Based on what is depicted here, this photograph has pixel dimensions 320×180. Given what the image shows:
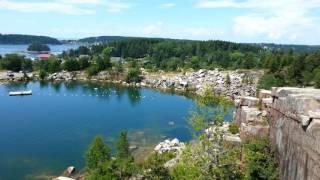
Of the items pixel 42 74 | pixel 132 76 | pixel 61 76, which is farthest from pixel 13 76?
pixel 132 76

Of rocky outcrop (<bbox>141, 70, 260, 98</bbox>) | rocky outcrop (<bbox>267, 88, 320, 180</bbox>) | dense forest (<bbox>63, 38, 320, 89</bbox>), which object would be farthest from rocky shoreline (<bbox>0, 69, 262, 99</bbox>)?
rocky outcrop (<bbox>267, 88, 320, 180</bbox>)

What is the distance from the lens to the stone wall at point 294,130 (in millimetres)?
15954

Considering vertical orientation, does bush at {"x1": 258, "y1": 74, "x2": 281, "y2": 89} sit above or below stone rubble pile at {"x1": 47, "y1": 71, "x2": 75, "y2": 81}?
above

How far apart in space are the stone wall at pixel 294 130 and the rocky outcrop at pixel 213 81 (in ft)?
187

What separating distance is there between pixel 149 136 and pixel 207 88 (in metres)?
25.2

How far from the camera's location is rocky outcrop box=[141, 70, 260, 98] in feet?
282

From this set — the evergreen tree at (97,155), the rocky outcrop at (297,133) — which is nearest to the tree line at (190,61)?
the evergreen tree at (97,155)

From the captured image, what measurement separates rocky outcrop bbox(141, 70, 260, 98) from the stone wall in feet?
187

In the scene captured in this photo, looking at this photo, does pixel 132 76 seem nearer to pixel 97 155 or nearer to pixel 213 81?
pixel 213 81

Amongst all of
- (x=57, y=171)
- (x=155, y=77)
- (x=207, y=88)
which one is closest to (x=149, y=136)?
(x=57, y=171)

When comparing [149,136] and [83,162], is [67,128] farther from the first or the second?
[83,162]

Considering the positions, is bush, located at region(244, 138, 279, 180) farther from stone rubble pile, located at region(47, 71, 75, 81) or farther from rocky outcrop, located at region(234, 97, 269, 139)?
stone rubble pile, located at region(47, 71, 75, 81)

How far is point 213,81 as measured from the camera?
9475cm

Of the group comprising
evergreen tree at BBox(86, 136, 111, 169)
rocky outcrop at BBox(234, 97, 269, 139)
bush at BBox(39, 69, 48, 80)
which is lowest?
bush at BBox(39, 69, 48, 80)
